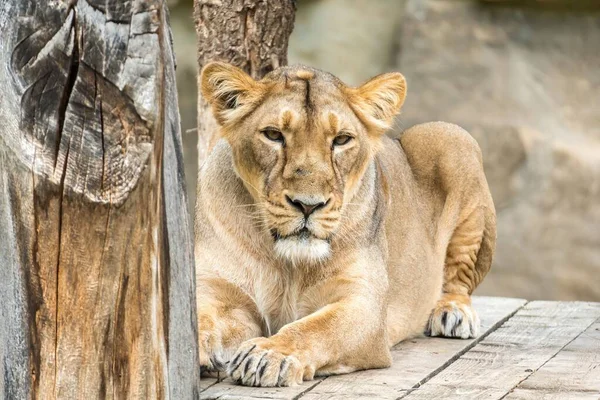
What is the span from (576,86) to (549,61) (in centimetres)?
25

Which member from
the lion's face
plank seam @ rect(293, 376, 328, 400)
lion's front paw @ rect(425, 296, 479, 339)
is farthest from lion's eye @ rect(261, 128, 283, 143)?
lion's front paw @ rect(425, 296, 479, 339)

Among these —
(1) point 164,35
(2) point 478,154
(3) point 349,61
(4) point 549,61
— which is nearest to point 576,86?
(4) point 549,61

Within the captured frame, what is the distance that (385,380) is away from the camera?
12.8 feet

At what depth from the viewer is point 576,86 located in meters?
7.79

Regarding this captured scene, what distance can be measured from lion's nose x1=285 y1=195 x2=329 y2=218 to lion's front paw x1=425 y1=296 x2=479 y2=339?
1.16m

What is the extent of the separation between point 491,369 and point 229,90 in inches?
53.3

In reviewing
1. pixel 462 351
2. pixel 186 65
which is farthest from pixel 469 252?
pixel 186 65

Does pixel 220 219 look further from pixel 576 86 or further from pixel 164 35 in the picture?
pixel 576 86

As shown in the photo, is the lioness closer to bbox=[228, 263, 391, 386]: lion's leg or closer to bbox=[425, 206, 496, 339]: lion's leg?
bbox=[228, 263, 391, 386]: lion's leg

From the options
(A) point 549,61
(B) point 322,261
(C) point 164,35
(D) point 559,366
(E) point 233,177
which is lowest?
(D) point 559,366

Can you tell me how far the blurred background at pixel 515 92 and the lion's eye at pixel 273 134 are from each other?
406 centimetres

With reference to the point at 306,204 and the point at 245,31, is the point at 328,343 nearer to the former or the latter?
the point at 306,204

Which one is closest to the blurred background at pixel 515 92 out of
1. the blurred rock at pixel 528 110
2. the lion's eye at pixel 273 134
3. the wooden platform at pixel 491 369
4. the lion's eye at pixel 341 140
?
the blurred rock at pixel 528 110

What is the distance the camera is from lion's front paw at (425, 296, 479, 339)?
187 inches
